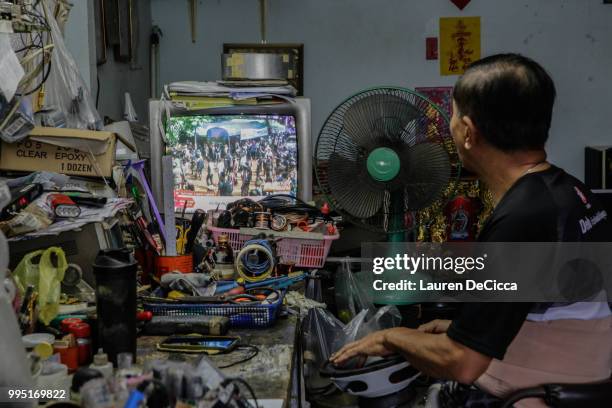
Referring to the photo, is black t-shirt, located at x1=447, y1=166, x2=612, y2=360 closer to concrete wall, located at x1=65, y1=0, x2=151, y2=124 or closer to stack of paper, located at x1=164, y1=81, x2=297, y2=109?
stack of paper, located at x1=164, y1=81, x2=297, y2=109

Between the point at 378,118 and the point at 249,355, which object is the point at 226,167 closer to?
the point at 378,118

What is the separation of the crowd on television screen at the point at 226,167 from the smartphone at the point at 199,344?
1.26 metres

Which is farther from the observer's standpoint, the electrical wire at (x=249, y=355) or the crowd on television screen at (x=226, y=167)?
the crowd on television screen at (x=226, y=167)

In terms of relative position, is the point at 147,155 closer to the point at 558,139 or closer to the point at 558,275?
the point at 558,275

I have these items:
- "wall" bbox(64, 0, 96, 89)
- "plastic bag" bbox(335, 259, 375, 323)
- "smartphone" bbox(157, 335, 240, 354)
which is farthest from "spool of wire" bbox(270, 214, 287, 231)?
"wall" bbox(64, 0, 96, 89)

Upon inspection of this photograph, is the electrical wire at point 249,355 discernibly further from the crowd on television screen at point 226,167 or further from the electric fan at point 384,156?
the crowd on television screen at point 226,167

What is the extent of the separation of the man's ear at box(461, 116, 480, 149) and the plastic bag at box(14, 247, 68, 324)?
117 centimetres

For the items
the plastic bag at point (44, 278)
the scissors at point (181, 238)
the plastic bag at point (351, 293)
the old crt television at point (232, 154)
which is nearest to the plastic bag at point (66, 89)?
the old crt television at point (232, 154)

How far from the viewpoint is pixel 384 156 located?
8.32 ft

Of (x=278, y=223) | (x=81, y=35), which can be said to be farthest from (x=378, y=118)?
(x=81, y=35)

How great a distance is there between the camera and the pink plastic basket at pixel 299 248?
2.63 metres

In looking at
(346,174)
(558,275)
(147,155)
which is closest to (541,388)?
(558,275)

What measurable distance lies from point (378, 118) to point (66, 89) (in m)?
1.36

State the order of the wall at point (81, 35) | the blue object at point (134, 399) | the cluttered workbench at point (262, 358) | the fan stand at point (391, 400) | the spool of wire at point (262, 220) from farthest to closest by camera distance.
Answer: the wall at point (81, 35)
the spool of wire at point (262, 220)
the fan stand at point (391, 400)
the cluttered workbench at point (262, 358)
the blue object at point (134, 399)
